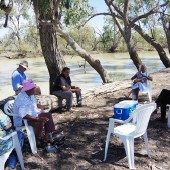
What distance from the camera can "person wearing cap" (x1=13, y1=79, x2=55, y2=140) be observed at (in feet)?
20.8

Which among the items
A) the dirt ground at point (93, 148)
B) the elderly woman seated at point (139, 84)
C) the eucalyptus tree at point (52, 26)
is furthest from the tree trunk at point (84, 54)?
A: the dirt ground at point (93, 148)

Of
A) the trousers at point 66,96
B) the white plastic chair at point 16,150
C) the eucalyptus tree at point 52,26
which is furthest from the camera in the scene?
the eucalyptus tree at point 52,26

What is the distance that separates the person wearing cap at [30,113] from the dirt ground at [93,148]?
35 cm

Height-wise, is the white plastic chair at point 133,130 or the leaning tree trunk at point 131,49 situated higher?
the leaning tree trunk at point 131,49

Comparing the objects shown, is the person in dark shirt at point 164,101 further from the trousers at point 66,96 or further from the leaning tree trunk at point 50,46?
the leaning tree trunk at point 50,46

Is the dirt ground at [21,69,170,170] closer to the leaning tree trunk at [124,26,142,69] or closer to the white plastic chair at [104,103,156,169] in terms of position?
the white plastic chair at [104,103,156,169]

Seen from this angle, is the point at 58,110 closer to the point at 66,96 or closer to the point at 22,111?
the point at 66,96

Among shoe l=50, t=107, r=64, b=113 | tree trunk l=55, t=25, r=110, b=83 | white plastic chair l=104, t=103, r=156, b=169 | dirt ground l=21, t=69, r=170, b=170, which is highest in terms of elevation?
tree trunk l=55, t=25, r=110, b=83

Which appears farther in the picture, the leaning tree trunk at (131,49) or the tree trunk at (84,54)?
the leaning tree trunk at (131,49)

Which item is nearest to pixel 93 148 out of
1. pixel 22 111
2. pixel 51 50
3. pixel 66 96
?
pixel 22 111

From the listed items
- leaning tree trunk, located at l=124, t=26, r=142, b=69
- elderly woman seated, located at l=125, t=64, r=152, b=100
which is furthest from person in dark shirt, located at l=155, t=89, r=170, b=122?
leaning tree trunk, located at l=124, t=26, r=142, b=69

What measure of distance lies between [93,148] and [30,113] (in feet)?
3.87

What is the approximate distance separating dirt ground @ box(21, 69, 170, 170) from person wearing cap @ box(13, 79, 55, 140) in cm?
35

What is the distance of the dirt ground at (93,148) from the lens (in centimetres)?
600
